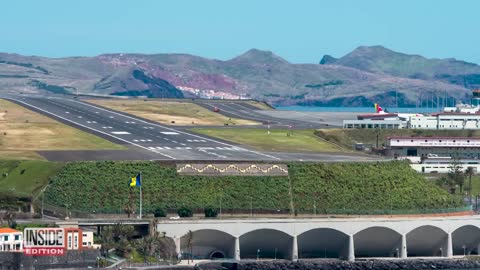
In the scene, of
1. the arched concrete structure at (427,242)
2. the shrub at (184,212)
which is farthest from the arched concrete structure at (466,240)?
the shrub at (184,212)

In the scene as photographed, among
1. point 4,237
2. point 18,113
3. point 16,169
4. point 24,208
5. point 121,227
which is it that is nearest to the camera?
point 4,237

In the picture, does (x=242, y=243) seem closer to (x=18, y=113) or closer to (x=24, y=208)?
(x=24, y=208)

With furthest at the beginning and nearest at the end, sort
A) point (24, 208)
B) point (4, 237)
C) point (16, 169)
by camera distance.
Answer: point (16, 169) → point (24, 208) → point (4, 237)

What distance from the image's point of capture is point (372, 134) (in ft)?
618

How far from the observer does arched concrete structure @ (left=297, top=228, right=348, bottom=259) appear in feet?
421

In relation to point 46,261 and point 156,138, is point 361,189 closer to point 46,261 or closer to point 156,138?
point 156,138

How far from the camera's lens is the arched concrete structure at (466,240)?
13325 cm

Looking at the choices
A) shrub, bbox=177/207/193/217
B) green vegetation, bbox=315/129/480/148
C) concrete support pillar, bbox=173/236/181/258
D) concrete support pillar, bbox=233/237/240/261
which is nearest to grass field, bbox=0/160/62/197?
shrub, bbox=177/207/193/217

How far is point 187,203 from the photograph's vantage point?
133000 mm

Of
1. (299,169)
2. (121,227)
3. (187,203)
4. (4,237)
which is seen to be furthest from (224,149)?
(4,237)

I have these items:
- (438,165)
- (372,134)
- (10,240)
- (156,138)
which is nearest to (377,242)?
(10,240)

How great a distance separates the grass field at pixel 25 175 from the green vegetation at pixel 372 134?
47.8 m

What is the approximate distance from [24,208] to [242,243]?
1828cm

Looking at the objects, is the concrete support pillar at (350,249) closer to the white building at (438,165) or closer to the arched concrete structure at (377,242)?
the arched concrete structure at (377,242)
